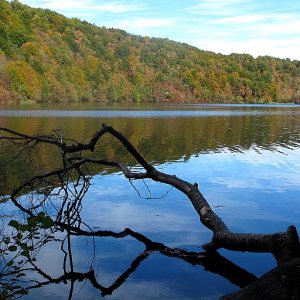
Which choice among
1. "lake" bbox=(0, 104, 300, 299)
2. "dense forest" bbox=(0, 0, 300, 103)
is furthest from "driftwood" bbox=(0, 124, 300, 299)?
"dense forest" bbox=(0, 0, 300, 103)

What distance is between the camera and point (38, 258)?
9.34 meters

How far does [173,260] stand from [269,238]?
232cm

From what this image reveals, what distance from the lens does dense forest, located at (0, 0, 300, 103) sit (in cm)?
11562

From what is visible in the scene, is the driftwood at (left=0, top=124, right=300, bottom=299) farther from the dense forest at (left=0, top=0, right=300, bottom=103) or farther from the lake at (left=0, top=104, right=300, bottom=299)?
the dense forest at (left=0, top=0, right=300, bottom=103)

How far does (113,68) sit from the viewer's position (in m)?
156

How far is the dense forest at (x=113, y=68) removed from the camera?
115625 millimetres

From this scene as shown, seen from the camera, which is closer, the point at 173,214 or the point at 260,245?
the point at 260,245

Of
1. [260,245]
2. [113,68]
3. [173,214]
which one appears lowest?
[173,214]

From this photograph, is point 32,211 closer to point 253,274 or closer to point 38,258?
point 38,258

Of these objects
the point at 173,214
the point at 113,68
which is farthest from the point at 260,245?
the point at 113,68

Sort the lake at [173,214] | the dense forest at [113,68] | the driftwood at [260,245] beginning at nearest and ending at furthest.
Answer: the driftwood at [260,245]
the lake at [173,214]
the dense forest at [113,68]

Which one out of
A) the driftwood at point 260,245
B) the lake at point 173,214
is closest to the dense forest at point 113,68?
the lake at point 173,214

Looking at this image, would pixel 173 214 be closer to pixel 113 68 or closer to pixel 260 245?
pixel 260 245

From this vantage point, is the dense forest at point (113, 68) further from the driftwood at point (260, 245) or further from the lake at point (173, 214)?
the driftwood at point (260, 245)
